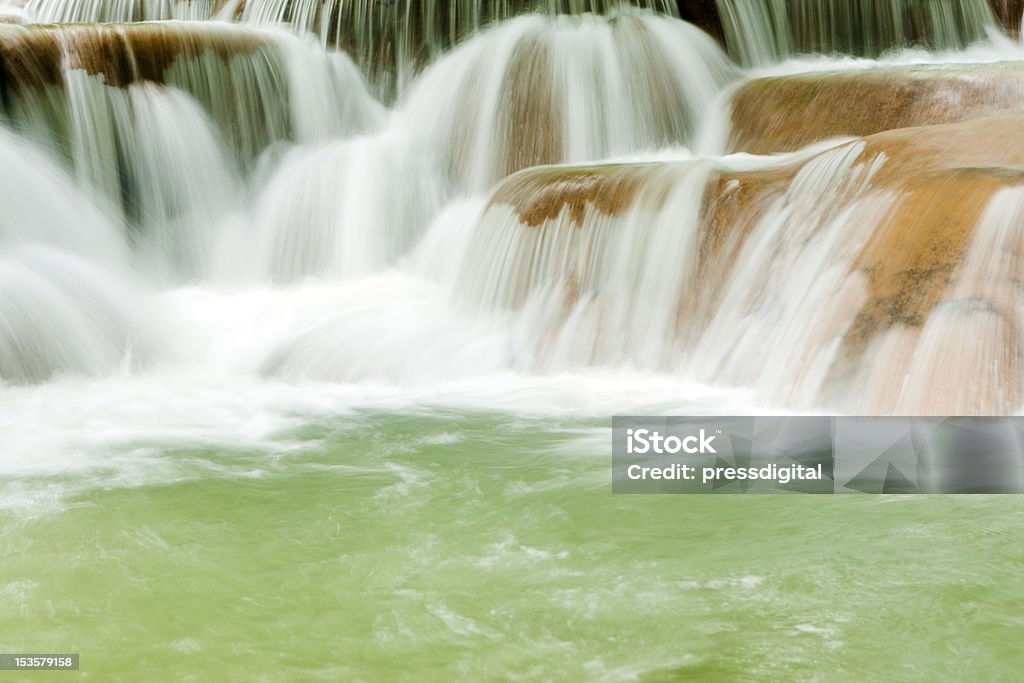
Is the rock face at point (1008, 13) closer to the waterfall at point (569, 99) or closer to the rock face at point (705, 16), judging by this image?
the rock face at point (705, 16)

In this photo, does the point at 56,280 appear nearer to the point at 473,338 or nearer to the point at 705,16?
the point at 473,338

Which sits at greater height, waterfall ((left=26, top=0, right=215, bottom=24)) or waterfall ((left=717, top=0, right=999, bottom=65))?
waterfall ((left=26, top=0, right=215, bottom=24))

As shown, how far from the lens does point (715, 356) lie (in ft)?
19.5

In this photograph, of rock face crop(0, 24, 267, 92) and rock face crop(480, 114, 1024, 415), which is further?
rock face crop(0, 24, 267, 92)

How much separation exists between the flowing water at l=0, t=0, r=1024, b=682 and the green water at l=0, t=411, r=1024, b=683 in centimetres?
2

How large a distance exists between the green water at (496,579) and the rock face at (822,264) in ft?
3.21

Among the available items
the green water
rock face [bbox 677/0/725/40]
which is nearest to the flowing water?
the green water

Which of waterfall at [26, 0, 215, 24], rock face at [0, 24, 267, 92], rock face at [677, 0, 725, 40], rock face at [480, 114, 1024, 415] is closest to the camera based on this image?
rock face at [480, 114, 1024, 415]

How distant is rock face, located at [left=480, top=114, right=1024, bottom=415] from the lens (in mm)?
4727

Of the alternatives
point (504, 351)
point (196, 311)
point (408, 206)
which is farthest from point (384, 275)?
point (504, 351)

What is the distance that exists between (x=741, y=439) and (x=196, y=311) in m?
4.96

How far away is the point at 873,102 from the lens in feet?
27.3

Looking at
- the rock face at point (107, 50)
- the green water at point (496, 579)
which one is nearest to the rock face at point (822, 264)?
the green water at point (496, 579)

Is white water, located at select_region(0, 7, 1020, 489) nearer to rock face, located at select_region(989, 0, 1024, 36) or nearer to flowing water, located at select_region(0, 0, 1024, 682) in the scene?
flowing water, located at select_region(0, 0, 1024, 682)
